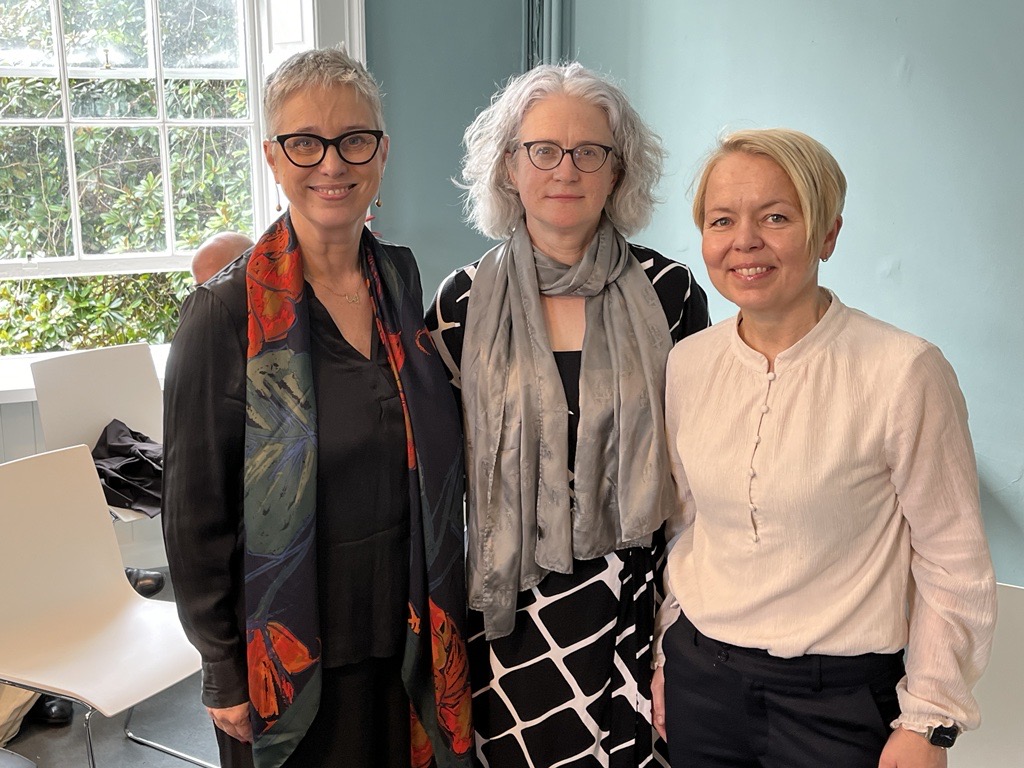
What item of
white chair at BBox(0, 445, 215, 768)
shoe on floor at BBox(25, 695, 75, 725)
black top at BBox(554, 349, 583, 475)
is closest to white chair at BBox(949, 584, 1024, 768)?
black top at BBox(554, 349, 583, 475)

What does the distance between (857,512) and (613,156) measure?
805 millimetres

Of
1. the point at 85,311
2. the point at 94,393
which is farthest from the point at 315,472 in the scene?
the point at 85,311

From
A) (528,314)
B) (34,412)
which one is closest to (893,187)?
(528,314)

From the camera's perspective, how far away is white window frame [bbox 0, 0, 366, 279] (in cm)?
389

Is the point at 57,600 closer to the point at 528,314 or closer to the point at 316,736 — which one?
the point at 316,736

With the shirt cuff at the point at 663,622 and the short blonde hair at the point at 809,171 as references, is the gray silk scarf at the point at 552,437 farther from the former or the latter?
the short blonde hair at the point at 809,171

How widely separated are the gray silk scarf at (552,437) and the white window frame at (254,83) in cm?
254

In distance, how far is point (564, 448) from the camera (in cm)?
172

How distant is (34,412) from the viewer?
12.3 ft

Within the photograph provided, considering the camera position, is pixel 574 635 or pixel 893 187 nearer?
pixel 574 635

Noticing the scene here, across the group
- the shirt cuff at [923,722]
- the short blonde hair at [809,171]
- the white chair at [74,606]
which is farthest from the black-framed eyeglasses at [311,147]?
the white chair at [74,606]

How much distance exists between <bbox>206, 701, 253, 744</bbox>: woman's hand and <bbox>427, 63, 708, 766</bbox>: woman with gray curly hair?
0.42 metres

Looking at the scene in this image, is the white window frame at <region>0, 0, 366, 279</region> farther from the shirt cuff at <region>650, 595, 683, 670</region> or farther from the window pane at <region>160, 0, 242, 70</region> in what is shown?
the shirt cuff at <region>650, 595, 683, 670</region>

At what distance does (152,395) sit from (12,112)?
4.97ft
